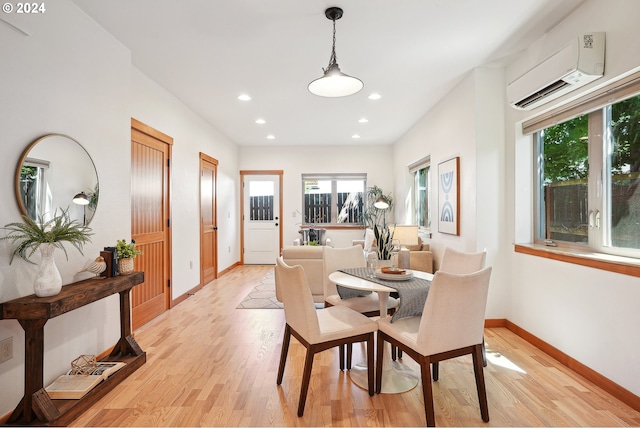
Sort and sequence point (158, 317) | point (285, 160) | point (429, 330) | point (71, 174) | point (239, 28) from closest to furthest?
point (429, 330)
point (71, 174)
point (239, 28)
point (158, 317)
point (285, 160)

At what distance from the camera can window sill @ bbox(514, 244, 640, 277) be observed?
2074 mm

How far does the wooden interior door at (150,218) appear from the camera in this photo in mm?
3480

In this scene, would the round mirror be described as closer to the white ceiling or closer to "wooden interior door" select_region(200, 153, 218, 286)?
the white ceiling

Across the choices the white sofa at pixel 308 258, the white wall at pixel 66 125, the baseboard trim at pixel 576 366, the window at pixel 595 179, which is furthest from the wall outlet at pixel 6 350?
the window at pixel 595 179

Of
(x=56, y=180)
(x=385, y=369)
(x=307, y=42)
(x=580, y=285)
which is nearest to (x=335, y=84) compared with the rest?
(x=307, y=42)

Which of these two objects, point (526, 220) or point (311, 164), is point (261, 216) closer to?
point (311, 164)

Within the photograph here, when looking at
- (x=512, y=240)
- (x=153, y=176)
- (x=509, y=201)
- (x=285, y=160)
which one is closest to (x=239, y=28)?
(x=153, y=176)

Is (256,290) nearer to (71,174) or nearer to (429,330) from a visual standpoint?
(71,174)

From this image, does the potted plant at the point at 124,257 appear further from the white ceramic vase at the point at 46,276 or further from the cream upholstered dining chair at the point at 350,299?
the cream upholstered dining chair at the point at 350,299

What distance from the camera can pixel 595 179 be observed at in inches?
99.1

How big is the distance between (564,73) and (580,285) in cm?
154

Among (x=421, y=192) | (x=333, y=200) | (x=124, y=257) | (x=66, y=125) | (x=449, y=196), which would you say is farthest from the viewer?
(x=333, y=200)

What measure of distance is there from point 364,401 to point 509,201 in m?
2.41

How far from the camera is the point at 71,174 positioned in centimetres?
238
